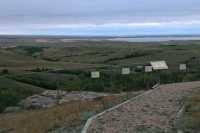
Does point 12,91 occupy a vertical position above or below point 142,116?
below

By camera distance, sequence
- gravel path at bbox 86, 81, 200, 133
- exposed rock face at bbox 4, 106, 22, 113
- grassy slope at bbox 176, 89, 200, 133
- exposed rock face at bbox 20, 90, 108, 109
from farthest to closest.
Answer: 1. exposed rock face at bbox 20, 90, 108, 109
2. exposed rock face at bbox 4, 106, 22, 113
3. gravel path at bbox 86, 81, 200, 133
4. grassy slope at bbox 176, 89, 200, 133

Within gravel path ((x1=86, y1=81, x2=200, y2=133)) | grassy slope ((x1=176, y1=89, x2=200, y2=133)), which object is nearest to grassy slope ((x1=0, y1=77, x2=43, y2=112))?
gravel path ((x1=86, y1=81, x2=200, y2=133))

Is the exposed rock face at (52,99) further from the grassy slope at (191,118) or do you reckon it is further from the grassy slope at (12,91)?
the grassy slope at (191,118)

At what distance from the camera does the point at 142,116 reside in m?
16.5

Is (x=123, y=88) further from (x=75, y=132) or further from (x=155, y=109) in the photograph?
(x=75, y=132)

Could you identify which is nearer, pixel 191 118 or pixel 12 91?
pixel 191 118

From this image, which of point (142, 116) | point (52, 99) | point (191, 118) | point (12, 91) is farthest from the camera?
point (12, 91)

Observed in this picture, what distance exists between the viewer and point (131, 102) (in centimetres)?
2019

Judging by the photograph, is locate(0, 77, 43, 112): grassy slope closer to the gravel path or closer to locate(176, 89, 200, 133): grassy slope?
the gravel path

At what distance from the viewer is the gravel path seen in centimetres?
1404

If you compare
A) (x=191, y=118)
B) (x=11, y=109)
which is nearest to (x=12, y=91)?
(x=11, y=109)

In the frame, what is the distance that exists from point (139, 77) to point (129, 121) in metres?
26.9

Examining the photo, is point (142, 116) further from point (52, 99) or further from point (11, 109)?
point (52, 99)

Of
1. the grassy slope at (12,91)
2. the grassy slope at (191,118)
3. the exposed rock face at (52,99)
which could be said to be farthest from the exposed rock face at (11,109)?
the grassy slope at (191,118)
